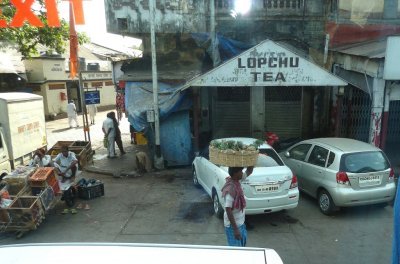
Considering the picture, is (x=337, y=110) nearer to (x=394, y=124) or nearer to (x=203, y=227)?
(x=394, y=124)

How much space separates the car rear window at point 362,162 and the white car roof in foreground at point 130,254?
590 cm

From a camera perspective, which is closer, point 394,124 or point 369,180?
point 369,180

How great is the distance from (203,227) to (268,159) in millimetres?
2074

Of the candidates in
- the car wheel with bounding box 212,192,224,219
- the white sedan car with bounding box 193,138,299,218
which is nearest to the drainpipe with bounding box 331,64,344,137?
the white sedan car with bounding box 193,138,299,218

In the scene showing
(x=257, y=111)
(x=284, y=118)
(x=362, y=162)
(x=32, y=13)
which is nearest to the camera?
(x=32, y=13)

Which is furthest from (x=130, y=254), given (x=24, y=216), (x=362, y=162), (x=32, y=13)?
(x=32, y=13)

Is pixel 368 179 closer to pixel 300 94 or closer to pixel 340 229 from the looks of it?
pixel 340 229

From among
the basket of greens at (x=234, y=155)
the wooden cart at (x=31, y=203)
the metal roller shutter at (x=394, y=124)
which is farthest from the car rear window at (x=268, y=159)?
the metal roller shutter at (x=394, y=124)

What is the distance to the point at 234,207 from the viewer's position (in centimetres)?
482

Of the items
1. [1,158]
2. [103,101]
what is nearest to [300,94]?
[1,158]

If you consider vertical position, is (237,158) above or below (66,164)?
above

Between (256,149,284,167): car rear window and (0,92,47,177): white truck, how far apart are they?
696 centimetres

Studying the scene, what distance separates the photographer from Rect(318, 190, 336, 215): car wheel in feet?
25.4

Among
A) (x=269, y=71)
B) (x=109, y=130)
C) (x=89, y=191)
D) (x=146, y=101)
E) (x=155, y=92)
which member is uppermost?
(x=269, y=71)
